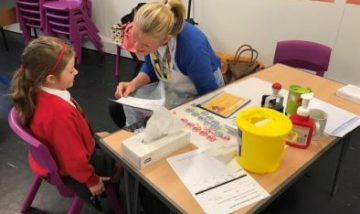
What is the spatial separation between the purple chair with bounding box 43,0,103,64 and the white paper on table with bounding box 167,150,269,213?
2667 mm

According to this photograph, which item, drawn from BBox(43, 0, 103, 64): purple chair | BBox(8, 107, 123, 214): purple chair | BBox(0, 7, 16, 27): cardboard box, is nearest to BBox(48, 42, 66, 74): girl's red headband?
BBox(8, 107, 123, 214): purple chair

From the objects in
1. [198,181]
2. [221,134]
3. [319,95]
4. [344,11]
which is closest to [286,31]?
[344,11]

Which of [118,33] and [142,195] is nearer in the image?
[142,195]

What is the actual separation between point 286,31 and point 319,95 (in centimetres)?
137

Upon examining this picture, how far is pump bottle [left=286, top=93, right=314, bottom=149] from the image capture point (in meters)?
1.08

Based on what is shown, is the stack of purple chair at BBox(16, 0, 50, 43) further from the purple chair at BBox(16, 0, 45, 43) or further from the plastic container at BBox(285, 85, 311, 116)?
the plastic container at BBox(285, 85, 311, 116)

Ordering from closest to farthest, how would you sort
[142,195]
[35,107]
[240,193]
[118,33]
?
[240,193], [35,107], [142,195], [118,33]

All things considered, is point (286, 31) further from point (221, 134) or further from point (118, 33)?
point (221, 134)

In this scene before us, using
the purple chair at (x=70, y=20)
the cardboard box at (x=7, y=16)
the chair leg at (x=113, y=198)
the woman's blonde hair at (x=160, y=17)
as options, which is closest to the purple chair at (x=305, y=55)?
the woman's blonde hair at (x=160, y=17)

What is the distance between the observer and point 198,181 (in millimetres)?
970

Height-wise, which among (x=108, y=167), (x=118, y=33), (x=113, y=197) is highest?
(x=118, y=33)

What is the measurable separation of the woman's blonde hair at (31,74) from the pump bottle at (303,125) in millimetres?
870

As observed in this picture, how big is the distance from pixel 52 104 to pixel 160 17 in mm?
535

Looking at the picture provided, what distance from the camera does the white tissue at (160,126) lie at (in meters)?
1.05
